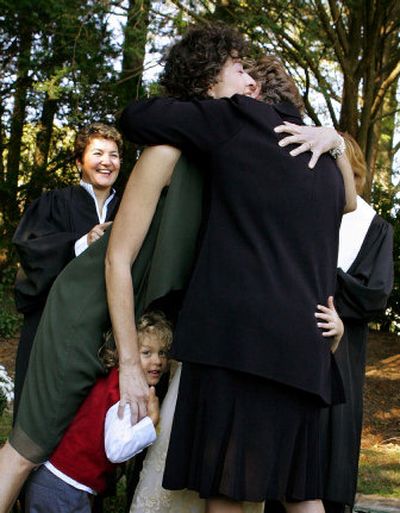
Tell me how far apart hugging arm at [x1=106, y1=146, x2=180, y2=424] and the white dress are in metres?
0.17

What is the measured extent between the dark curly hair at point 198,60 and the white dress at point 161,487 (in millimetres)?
955

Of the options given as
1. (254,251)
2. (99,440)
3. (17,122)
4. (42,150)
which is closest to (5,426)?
(99,440)

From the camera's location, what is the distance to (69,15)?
10023 millimetres

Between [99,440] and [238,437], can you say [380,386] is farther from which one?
[238,437]

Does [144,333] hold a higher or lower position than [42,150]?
lower

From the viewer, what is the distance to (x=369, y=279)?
3.95 meters

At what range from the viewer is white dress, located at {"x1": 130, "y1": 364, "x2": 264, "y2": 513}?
2.94 m

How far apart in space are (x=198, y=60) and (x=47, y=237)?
4.60 feet

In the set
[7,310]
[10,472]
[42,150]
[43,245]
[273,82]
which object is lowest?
[7,310]

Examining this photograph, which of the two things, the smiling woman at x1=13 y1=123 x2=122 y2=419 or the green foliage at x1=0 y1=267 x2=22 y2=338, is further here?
the green foliage at x1=0 y1=267 x2=22 y2=338

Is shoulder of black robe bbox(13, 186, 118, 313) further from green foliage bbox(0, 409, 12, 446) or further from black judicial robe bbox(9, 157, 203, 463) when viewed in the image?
green foliage bbox(0, 409, 12, 446)

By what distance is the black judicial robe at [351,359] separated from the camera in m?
3.82

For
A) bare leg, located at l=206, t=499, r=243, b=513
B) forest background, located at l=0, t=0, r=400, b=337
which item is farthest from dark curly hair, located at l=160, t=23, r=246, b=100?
forest background, located at l=0, t=0, r=400, b=337

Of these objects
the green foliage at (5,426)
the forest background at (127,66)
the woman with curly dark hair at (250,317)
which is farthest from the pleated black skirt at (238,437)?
the forest background at (127,66)
